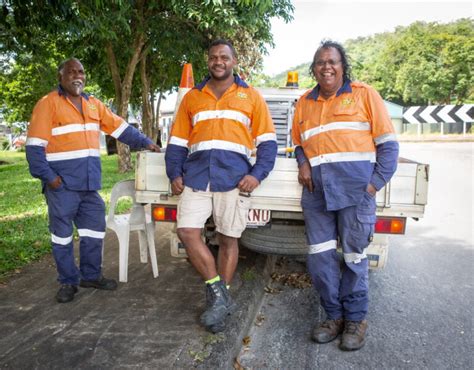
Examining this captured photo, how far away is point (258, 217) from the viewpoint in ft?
12.2

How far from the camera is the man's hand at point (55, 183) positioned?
3.66m

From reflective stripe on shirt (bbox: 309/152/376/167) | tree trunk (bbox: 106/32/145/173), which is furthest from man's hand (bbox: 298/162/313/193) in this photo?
tree trunk (bbox: 106/32/145/173)

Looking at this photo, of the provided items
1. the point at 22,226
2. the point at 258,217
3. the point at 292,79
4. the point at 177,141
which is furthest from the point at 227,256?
the point at 22,226

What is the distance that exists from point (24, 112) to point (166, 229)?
19.0m

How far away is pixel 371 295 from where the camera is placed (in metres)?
4.12

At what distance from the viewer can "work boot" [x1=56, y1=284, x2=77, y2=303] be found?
3.74 metres

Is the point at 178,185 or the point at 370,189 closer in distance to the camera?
the point at 370,189

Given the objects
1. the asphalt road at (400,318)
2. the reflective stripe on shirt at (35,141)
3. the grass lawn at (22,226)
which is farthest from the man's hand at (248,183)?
the grass lawn at (22,226)

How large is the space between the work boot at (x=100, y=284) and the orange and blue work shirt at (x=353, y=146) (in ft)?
6.90

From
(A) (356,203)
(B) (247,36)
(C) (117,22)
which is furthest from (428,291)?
(B) (247,36)

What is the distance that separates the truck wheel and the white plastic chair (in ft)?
3.36

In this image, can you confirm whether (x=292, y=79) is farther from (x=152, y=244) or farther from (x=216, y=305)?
(x=216, y=305)

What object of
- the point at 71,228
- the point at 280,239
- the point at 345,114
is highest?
the point at 345,114

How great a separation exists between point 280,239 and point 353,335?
1.11 metres
